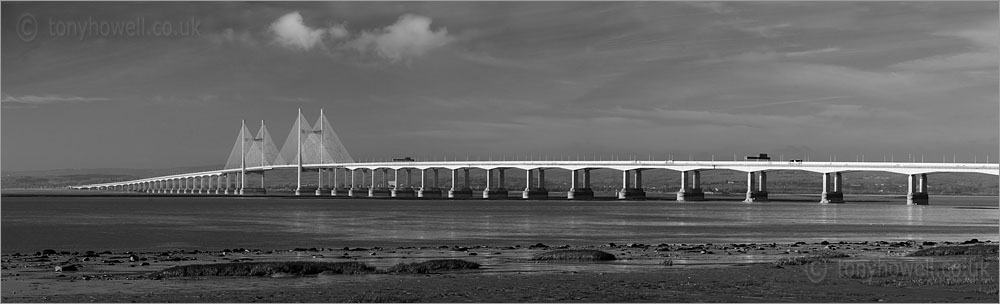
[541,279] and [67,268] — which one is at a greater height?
[67,268]

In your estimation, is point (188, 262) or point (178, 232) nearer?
point (188, 262)

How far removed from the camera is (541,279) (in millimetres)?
27594

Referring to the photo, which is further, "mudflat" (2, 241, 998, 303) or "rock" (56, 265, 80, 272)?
"rock" (56, 265, 80, 272)

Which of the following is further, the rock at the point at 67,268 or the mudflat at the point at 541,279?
the rock at the point at 67,268

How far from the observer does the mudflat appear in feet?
77.8

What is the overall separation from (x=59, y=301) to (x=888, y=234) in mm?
44646

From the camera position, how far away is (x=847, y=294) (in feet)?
79.6

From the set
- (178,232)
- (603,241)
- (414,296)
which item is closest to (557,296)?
(414,296)

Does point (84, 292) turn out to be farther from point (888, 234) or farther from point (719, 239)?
point (888, 234)

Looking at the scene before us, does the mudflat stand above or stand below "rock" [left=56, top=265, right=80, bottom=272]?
below

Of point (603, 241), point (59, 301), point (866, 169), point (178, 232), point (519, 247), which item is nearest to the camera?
point (59, 301)

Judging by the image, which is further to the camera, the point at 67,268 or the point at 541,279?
the point at 67,268

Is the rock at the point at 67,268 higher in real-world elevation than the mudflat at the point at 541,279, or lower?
higher

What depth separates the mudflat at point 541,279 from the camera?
23703 mm
